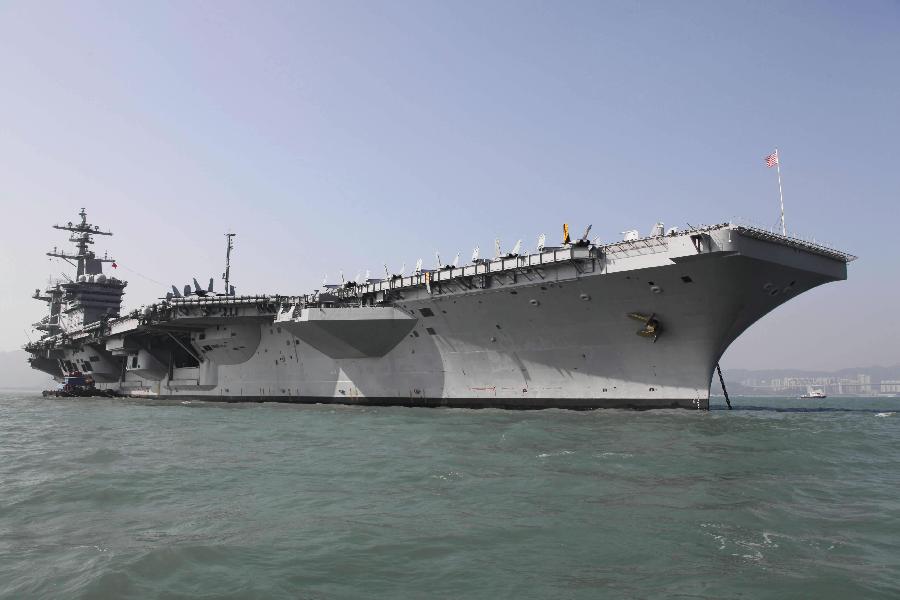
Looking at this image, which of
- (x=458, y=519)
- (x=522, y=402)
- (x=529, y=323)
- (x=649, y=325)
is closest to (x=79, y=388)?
(x=522, y=402)

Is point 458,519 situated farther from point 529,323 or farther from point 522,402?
point 522,402

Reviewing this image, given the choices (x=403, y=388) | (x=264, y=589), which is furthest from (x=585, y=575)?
(x=403, y=388)

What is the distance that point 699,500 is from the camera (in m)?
7.78

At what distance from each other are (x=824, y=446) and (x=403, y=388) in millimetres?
17781

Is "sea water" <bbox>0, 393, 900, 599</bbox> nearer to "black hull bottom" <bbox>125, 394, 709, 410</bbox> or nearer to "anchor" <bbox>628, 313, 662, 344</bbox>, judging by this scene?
"anchor" <bbox>628, 313, 662, 344</bbox>

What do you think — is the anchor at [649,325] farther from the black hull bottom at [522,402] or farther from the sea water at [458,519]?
the sea water at [458,519]

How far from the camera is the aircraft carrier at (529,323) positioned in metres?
19.1

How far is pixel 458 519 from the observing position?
6898mm

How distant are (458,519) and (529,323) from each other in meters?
15.9

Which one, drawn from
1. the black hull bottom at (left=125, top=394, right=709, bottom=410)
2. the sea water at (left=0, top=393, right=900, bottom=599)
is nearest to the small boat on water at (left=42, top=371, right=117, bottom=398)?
the black hull bottom at (left=125, top=394, right=709, bottom=410)

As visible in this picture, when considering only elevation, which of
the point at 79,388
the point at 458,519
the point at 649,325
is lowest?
the point at 458,519

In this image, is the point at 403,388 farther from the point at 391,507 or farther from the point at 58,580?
the point at 58,580

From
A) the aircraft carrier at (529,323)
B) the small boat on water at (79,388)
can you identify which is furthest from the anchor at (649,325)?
the small boat on water at (79,388)

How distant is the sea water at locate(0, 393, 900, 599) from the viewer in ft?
16.6
